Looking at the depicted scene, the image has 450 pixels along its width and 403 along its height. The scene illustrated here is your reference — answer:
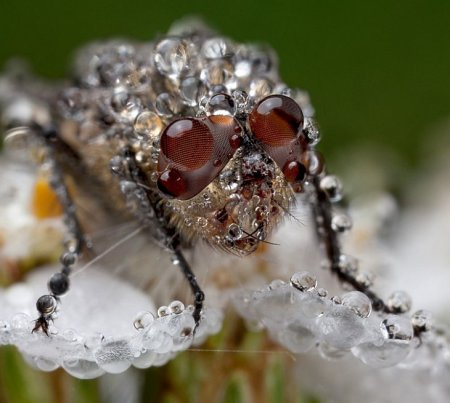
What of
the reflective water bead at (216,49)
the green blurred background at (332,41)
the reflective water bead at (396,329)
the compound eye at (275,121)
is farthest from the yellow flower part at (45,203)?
the green blurred background at (332,41)

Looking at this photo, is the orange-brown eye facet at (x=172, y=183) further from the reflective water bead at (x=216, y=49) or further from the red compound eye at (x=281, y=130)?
the reflective water bead at (x=216, y=49)

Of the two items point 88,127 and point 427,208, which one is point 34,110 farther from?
point 427,208

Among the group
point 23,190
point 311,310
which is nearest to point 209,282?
point 311,310

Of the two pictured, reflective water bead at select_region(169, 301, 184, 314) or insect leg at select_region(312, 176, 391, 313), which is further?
insect leg at select_region(312, 176, 391, 313)

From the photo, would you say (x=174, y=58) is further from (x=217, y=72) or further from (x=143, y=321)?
(x=143, y=321)

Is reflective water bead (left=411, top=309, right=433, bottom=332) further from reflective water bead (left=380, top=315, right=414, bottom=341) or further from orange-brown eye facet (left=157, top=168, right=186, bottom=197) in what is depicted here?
orange-brown eye facet (left=157, top=168, right=186, bottom=197)

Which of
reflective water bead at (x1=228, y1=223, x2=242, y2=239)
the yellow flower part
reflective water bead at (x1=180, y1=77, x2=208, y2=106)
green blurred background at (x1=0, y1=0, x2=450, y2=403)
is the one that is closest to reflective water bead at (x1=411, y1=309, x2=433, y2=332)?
reflective water bead at (x1=228, y1=223, x2=242, y2=239)
